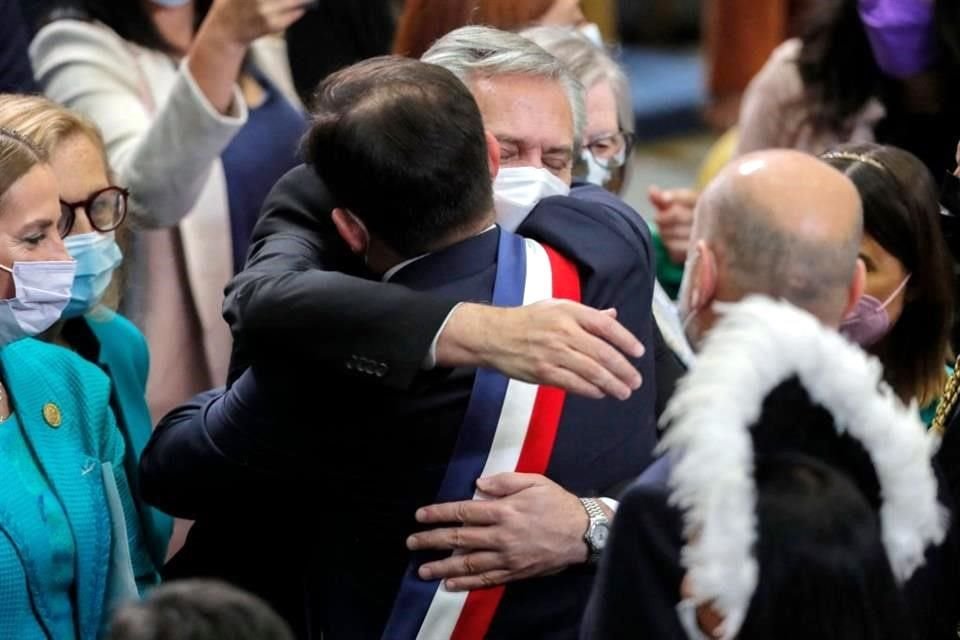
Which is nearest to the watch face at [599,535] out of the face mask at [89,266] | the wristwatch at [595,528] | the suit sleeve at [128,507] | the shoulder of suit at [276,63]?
the wristwatch at [595,528]

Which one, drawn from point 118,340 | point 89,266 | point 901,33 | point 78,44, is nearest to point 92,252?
point 89,266

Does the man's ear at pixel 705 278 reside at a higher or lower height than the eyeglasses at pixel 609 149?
higher

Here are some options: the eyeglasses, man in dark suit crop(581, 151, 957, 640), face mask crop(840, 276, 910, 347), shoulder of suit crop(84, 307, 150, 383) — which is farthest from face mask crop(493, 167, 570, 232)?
shoulder of suit crop(84, 307, 150, 383)

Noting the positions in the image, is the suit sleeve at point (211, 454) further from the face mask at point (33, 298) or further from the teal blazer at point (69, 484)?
the face mask at point (33, 298)

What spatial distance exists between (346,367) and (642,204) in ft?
16.7

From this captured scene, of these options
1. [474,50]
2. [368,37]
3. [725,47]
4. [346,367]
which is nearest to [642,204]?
[725,47]

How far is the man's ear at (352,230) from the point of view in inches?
82.7

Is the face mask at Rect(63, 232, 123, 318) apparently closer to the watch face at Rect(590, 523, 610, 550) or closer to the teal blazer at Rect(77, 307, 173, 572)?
the teal blazer at Rect(77, 307, 173, 572)

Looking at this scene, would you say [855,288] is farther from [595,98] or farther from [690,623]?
[595,98]

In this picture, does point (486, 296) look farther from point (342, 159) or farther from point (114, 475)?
point (114, 475)

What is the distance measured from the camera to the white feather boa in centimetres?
171

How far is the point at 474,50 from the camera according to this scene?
2.41 metres

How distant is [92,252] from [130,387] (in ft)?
0.73

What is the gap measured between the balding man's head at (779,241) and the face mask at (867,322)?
0.56 meters
